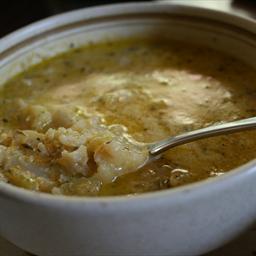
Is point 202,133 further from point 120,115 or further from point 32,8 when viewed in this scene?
point 32,8

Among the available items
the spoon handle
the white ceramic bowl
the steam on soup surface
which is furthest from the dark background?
the white ceramic bowl

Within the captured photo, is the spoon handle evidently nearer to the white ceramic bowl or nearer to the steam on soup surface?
the steam on soup surface

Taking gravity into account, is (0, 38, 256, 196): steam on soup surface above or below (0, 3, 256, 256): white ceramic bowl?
above

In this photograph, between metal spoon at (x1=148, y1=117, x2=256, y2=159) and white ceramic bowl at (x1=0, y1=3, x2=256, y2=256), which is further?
metal spoon at (x1=148, y1=117, x2=256, y2=159)

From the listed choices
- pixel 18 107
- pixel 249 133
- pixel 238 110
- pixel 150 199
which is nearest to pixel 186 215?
pixel 150 199

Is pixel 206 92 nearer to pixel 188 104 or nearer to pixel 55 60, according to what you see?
pixel 188 104

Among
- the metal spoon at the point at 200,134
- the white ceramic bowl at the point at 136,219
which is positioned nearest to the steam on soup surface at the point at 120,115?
the metal spoon at the point at 200,134

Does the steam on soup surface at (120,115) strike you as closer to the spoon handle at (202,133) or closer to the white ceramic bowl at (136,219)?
the spoon handle at (202,133)
